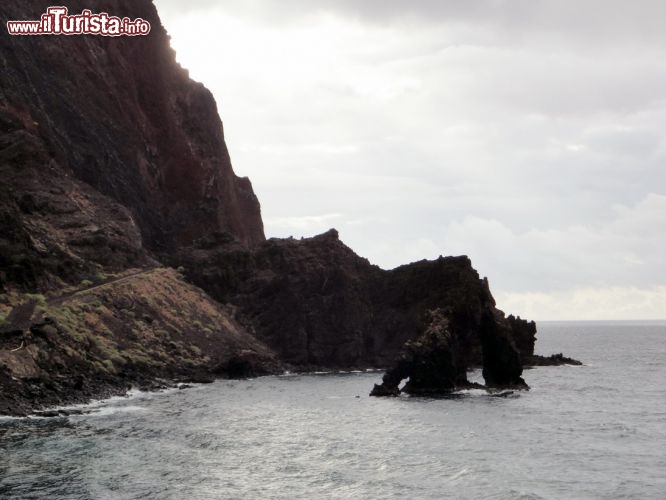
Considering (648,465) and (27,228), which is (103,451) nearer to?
(648,465)

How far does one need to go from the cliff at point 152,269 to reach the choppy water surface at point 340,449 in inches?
303

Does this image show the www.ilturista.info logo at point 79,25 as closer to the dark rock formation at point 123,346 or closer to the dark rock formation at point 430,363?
the dark rock formation at point 123,346

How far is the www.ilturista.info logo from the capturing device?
129 metres

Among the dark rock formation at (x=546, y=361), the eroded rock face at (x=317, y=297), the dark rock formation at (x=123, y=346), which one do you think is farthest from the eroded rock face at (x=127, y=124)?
the dark rock formation at (x=546, y=361)

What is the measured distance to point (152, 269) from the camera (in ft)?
379

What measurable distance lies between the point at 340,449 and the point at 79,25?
379 feet

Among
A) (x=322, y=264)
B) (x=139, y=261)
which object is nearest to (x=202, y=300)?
(x=139, y=261)

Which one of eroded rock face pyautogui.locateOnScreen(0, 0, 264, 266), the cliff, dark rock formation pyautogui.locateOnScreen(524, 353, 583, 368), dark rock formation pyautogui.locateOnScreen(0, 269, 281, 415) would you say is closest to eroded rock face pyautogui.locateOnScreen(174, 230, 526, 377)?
the cliff

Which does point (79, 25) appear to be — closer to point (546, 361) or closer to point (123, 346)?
point (123, 346)

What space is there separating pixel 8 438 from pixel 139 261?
2811 inches

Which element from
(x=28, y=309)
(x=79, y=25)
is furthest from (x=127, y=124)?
(x=28, y=309)

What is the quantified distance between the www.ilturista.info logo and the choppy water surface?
81.6 m

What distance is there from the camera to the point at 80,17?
465 ft

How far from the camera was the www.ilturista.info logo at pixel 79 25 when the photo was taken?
129 m
